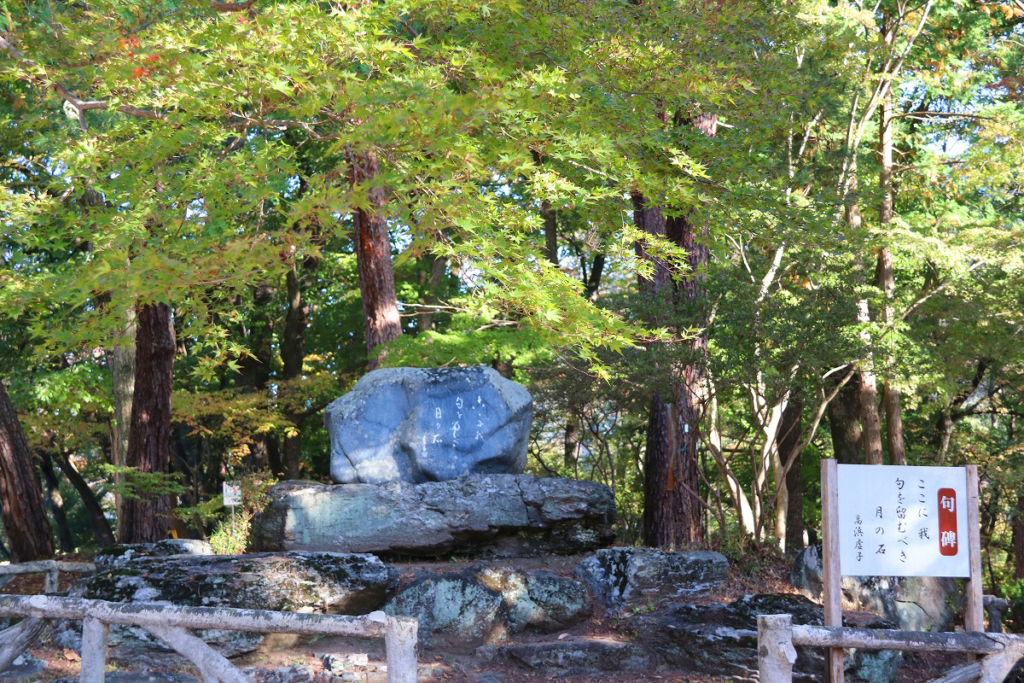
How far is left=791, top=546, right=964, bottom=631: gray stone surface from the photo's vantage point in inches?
356

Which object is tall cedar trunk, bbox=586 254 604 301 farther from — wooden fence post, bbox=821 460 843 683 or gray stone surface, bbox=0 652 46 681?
gray stone surface, bbox=0 652 46 681

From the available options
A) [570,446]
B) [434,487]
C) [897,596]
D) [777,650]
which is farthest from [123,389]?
[777,650]

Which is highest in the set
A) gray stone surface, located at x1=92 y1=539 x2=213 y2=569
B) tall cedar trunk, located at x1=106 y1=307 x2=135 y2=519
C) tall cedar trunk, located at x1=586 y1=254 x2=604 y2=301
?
tall cedar trunk, located at x1=586 y1=254 x2=604 y2=301

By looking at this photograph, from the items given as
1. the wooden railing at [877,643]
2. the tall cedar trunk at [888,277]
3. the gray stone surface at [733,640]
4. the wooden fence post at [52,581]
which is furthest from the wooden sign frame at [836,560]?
the tall cedar trunk at [888,277]

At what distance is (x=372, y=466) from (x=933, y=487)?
241 inches

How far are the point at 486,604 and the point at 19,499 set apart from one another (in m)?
6.26

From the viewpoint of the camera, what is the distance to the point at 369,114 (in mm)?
6773

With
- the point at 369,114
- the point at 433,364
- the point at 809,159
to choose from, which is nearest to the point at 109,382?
the point at 433,364

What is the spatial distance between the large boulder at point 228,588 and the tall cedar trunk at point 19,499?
3.28m

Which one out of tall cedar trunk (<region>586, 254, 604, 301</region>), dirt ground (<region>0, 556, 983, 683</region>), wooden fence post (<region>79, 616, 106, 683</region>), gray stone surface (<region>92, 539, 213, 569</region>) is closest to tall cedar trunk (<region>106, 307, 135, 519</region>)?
gray stone surface (<region>92, 539, 213, 569</region>)

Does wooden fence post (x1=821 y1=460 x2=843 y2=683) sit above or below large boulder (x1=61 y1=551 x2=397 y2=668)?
above

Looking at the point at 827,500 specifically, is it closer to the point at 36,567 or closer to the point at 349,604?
the point at 349,604

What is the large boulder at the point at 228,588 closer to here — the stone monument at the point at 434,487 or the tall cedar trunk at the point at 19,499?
the stone monument at the point at 434,487

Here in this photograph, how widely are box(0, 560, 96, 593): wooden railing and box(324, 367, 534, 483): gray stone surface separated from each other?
2.75 meters
